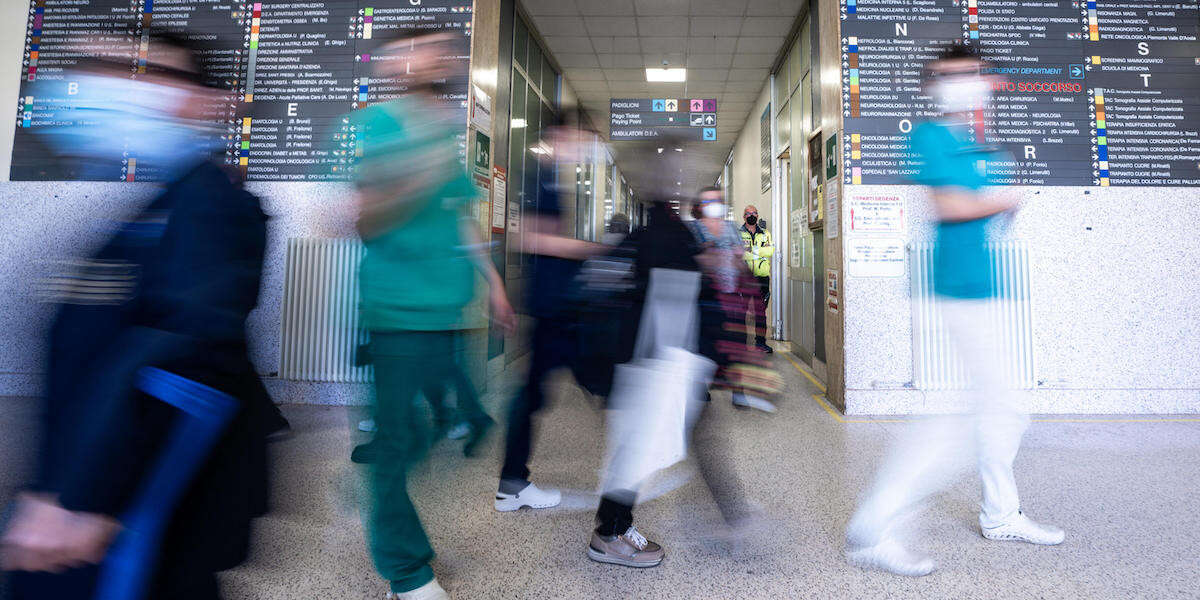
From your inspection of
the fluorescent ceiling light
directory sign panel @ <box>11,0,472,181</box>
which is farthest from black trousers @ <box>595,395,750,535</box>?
the fluorescent ceiling light

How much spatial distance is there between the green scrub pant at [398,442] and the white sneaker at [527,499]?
736mm

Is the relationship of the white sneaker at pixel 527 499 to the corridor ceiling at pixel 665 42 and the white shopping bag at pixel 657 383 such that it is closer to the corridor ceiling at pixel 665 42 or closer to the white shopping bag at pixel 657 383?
the white shopping bag at pixel 657 383

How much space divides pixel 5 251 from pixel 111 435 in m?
4.58

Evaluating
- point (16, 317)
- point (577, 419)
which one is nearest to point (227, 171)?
point (577, 419)

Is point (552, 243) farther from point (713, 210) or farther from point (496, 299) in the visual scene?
point (713, 210)

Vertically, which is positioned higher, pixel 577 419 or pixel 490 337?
pixel 490 337

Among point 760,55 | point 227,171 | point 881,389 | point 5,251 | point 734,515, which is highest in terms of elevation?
point 760,55

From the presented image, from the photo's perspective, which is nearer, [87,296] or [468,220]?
[87,296]

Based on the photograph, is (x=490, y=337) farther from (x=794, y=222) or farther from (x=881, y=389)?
(x=794, y=222)

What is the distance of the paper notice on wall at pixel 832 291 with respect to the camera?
3748 mm

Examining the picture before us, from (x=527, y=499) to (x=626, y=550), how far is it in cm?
55

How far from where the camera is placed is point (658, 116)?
20.0 feet

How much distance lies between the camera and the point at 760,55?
21.7ft

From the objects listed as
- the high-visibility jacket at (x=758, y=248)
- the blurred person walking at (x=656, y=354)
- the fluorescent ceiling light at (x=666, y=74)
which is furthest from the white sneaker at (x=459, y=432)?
the fluorescent ceiling light at (x=666, y=74)
